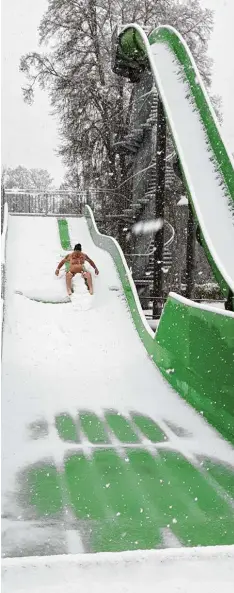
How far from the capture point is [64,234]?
551 inches

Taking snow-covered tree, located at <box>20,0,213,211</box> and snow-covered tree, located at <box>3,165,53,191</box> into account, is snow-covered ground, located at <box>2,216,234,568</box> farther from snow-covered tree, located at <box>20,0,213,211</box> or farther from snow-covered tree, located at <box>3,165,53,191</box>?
snow-covered tree, located at <box>3,165,53,191</box>

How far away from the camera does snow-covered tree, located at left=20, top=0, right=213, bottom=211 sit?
19938 mm

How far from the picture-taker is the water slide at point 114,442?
2.34 metres

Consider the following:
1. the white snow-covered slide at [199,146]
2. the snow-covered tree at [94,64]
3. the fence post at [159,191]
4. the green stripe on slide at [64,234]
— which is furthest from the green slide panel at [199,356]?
the snow-covered tree at [94,64]

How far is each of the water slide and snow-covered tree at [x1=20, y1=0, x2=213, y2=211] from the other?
1230 centimetres

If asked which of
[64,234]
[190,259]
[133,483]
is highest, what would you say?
[64,234]

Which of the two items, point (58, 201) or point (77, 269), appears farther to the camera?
point (58, 201)

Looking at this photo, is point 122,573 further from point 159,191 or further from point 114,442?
point 159,191

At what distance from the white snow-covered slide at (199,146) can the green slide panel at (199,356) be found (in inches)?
27.6

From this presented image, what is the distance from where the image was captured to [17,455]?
4.31 m

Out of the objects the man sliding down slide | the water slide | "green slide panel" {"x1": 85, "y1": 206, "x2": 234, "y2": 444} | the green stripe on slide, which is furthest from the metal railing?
"green slide panel" {"x1": 85, "y1": 206, "x2": 234, "y2": 444}

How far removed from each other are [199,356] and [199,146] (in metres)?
4.70

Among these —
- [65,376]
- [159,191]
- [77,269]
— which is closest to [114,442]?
[65,376]

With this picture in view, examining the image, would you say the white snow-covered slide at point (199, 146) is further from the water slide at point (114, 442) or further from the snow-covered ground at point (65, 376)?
the snow-covered ground at point (65, 376)
